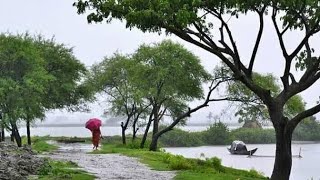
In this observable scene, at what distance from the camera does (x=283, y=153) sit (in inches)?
843

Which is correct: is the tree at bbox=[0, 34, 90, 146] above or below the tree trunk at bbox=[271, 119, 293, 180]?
above

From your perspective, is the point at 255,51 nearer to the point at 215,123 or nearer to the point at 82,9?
the point at 82,9

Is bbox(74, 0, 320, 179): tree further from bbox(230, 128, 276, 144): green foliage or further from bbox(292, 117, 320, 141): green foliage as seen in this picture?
bbox(292, 117, 320, 141): green foliage

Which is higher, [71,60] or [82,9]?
[71,60]

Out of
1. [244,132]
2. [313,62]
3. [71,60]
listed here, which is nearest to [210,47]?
[313,62]

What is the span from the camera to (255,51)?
73.8 feet

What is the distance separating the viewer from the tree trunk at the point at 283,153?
838 inches

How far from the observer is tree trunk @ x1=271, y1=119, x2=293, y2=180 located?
2128cm

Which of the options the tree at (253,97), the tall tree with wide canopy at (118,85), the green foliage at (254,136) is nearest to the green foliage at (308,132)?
the green foliage at (254,136)

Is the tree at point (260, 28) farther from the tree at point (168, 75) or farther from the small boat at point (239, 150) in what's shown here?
the small boat at point (239, 150)

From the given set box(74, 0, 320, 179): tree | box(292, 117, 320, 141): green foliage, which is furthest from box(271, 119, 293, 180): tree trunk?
box(292, 117, 320, 141): green foliage

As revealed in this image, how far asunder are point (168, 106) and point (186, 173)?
28.6 meters

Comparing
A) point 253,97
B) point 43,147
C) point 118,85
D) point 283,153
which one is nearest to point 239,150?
point 118,85

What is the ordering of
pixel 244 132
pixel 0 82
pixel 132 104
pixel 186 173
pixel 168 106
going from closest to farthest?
1. pixel 186 173
2. pixel 0 82
3. pixel 168 106
4. pixel 132 104
5. pixel 244 132
